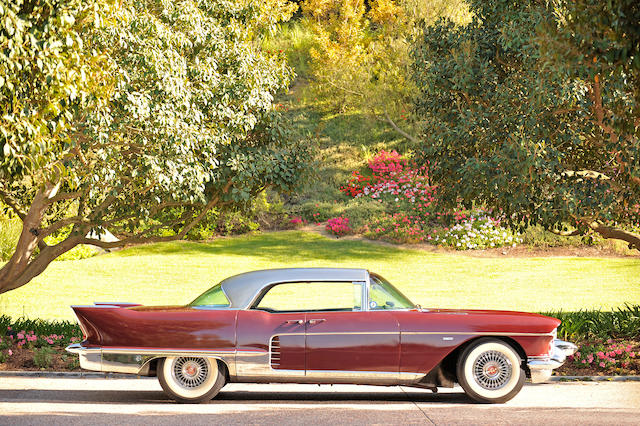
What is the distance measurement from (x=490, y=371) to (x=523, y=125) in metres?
3.72

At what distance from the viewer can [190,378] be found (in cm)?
812

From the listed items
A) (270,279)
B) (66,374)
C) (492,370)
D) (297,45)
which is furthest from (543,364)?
(297,45)

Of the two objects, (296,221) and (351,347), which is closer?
(351,347)

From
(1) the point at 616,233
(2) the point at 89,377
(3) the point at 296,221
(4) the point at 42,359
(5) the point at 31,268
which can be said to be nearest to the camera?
(2) the point at 89,377

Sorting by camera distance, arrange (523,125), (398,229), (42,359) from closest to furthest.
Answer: (523,125) < (42,359) < (398,229)

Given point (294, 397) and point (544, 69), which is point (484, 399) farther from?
point (544, 69)

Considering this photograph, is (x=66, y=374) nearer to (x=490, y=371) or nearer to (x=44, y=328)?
(x=44, y=328)

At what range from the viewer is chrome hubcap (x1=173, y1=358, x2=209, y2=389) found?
8102 millimetres

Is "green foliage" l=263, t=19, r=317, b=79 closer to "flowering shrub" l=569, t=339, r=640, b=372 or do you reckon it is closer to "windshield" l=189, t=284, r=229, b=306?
"flowering shrub" l=569, t=339, r=640, b=372

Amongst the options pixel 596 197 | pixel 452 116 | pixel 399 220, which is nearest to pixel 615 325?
pixel 596 197

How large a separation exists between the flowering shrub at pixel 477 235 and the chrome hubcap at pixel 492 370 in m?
15.1

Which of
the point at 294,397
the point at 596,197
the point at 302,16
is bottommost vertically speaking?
the point at 294,397

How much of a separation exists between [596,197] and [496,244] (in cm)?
1368

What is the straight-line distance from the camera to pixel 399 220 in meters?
24.8
